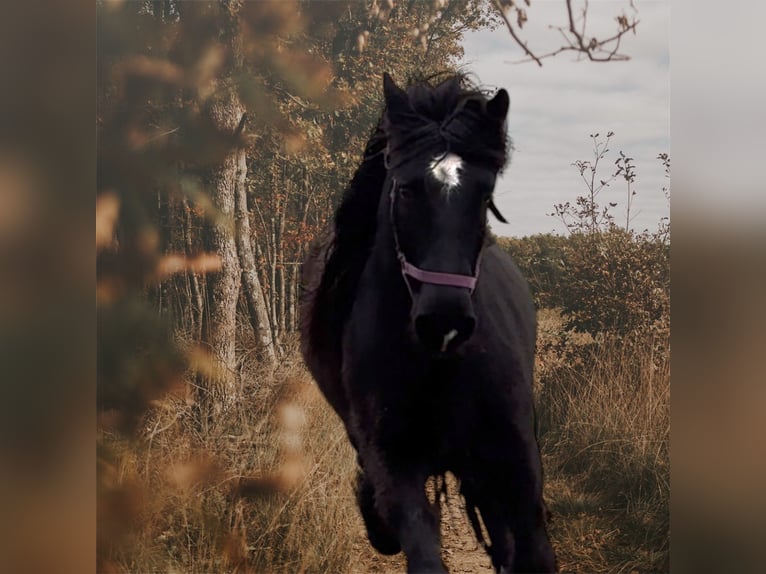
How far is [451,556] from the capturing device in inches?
185

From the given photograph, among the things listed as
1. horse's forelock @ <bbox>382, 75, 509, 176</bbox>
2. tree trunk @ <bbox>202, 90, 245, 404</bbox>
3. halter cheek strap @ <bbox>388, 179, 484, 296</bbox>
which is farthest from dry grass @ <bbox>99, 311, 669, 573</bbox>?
horse's forelock @ <bbox>382, 75, 509, 176</bbox>

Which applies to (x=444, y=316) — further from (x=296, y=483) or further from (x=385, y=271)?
(x=296, y=483)

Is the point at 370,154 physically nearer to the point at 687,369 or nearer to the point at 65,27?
the point at 65,27

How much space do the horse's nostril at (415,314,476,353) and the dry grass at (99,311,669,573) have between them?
2124 mm

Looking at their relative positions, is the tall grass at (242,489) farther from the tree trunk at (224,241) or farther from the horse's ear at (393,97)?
the horse's ear at (393,97)

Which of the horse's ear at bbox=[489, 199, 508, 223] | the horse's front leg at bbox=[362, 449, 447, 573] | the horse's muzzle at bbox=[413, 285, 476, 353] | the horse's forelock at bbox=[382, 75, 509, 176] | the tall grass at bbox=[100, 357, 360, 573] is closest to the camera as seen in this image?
the horse's muzzle at bbox=[413, 285, 476, 353]

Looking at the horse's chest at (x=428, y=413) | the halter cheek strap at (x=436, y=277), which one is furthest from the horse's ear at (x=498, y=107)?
the horse's chest at (x=428, y=413)

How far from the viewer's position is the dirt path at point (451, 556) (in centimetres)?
454

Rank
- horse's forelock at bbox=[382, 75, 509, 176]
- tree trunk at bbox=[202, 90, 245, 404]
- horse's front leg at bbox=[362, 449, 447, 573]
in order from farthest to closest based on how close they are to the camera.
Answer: tree trunk at bbox=[202, 90, 245, 404]
horse's forelock at bbox=[382, 75, 509, 176]
horse's front leg at bbox=[362, 449, 447, 573]

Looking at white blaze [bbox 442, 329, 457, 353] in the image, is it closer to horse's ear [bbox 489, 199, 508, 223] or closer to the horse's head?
the horse's head

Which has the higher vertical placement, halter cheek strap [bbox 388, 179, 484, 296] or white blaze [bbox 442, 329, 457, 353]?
halter cheek strap [bbox 388, 179, 484, 296]

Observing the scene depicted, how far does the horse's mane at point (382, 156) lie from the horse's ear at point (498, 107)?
39mm

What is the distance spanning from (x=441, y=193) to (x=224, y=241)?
254cm

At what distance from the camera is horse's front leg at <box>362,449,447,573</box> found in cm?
285
